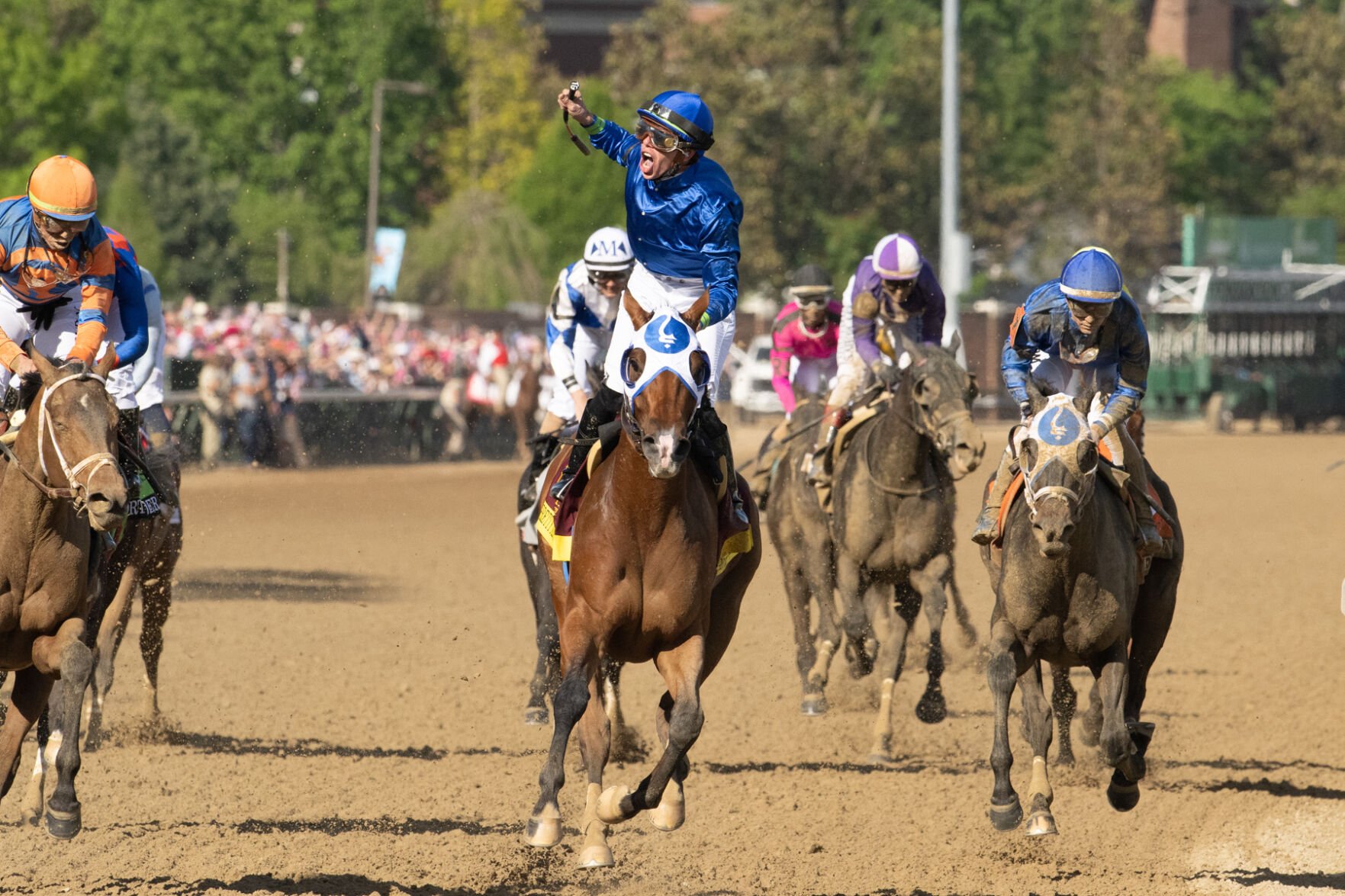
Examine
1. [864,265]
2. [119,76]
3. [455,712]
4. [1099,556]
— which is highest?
[119,76]

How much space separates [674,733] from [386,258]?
33.9 m

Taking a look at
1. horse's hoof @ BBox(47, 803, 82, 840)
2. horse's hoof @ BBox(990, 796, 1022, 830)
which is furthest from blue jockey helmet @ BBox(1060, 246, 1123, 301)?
horse's hoof @ BBox(47, 803, 82, 840)

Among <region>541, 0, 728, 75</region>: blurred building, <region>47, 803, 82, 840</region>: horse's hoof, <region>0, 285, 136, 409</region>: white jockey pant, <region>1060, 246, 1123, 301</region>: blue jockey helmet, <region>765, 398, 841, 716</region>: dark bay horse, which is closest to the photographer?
<region>47, 803, 82, 840</region>: horse's hoof

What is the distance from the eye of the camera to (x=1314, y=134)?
64438 mm

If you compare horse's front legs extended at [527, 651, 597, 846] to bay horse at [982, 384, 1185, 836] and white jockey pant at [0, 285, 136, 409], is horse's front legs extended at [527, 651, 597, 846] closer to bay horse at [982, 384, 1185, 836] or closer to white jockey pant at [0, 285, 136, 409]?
bay horse at [982, 384, 1185, 836]

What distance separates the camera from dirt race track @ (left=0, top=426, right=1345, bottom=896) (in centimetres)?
832

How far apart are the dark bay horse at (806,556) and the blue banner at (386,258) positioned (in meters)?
25.1

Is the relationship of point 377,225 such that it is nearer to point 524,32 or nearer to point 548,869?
point 524,32

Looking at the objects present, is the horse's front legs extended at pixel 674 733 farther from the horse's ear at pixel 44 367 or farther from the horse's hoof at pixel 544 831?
the horse's ear at pixel 44 367

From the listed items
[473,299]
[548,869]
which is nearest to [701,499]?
[548,869]

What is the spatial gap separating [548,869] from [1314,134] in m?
61.3

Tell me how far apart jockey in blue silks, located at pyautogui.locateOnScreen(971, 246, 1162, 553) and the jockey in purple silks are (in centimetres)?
223

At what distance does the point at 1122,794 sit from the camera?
887 centimetres

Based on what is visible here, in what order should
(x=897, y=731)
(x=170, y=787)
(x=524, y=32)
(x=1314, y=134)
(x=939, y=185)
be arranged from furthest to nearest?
1. (x=524, y=32)
2. (x=1314, y=134)
3. (x=939, y=185)
4. (x=897, y=731)
5. (x=170, y=787)
